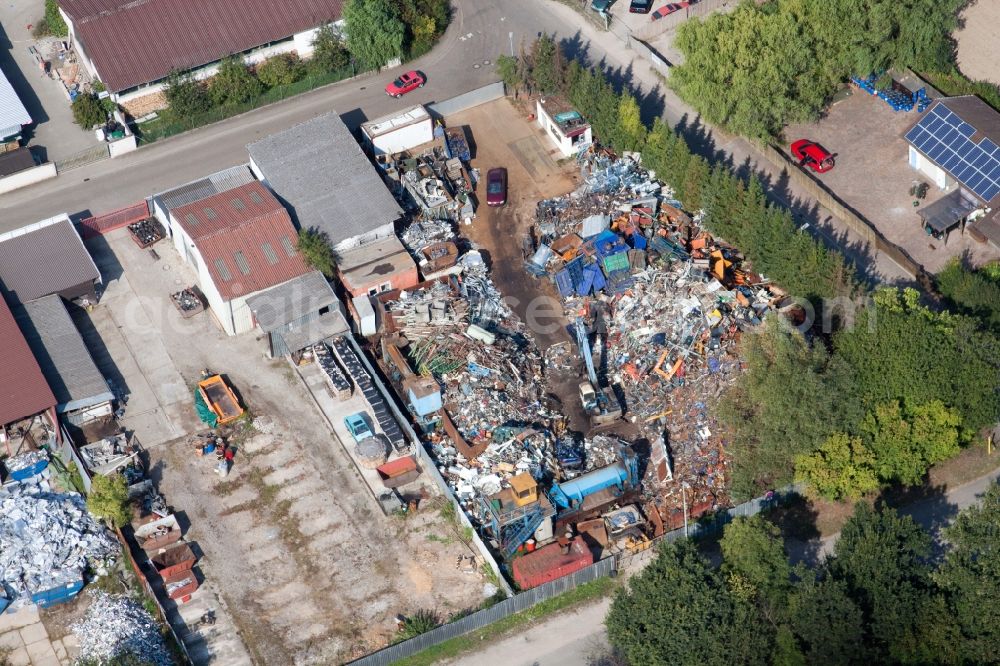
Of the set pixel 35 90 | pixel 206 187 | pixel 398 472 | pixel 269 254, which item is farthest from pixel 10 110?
pixel 398 472

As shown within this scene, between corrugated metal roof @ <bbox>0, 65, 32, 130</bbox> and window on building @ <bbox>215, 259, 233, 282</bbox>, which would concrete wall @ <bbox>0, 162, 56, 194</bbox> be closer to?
corrugated metal roof @ <bbox>0, 65, 32, 130</bbox>

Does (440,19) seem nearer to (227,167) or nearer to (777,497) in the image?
(227,167)

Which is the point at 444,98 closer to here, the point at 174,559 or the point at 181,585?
the point at 174,559

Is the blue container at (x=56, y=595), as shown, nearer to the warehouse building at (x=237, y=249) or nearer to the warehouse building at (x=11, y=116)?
the warehouse building at (x=237, y=249)

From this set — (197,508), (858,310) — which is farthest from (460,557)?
(858,310)

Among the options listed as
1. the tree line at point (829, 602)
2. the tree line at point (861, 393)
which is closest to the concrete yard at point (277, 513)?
the tree line at point (829, 602)

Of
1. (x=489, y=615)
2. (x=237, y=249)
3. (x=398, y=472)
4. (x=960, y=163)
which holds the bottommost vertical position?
(x=489, y=615)

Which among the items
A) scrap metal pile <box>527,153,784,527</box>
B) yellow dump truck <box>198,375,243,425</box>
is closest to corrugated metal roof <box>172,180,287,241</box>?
yellow dump truck <box>198,375,243,425</box>
